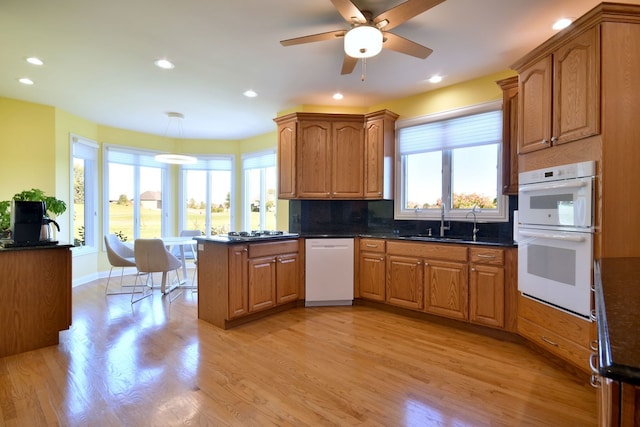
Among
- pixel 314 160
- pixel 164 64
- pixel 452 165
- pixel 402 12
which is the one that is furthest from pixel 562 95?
pixel 164 64

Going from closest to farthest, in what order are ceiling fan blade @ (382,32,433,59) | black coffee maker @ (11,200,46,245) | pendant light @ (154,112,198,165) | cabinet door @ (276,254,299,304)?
ceiling fan blade @ (382,32,433,59)
black coffee maker @ (11,200,46,245)
cabinet door @ (276,254,299,304)
pendant light @ (154,112,198,165)

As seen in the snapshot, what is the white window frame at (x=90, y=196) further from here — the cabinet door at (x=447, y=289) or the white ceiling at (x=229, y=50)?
the cabinet door at (x=447, y=289)

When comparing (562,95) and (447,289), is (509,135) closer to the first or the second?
(562,95)

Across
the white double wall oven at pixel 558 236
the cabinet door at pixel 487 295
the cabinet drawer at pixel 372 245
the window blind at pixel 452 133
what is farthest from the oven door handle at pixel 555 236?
the cabinet drawer at pixel 372 245

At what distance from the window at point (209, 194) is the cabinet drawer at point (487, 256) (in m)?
4.91

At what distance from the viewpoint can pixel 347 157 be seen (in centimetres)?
417

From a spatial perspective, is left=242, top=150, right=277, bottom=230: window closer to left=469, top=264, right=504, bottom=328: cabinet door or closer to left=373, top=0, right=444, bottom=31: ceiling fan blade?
left=469, top=264, right=504, bottom=328: cabinet door

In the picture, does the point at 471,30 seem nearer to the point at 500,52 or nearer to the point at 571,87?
the point at 500,52

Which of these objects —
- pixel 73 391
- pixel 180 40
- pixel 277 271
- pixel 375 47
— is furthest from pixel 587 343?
pixel 180 40

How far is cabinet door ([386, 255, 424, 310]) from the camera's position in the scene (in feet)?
11.1

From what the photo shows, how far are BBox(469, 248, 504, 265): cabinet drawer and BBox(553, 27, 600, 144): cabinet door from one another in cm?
108

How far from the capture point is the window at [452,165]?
347 centimetres

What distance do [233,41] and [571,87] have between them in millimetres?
2664

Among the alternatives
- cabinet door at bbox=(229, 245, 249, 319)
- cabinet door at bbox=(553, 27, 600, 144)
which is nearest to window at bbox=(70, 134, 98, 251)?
cabinet door at bbox=(229, 245, 249, 319)
